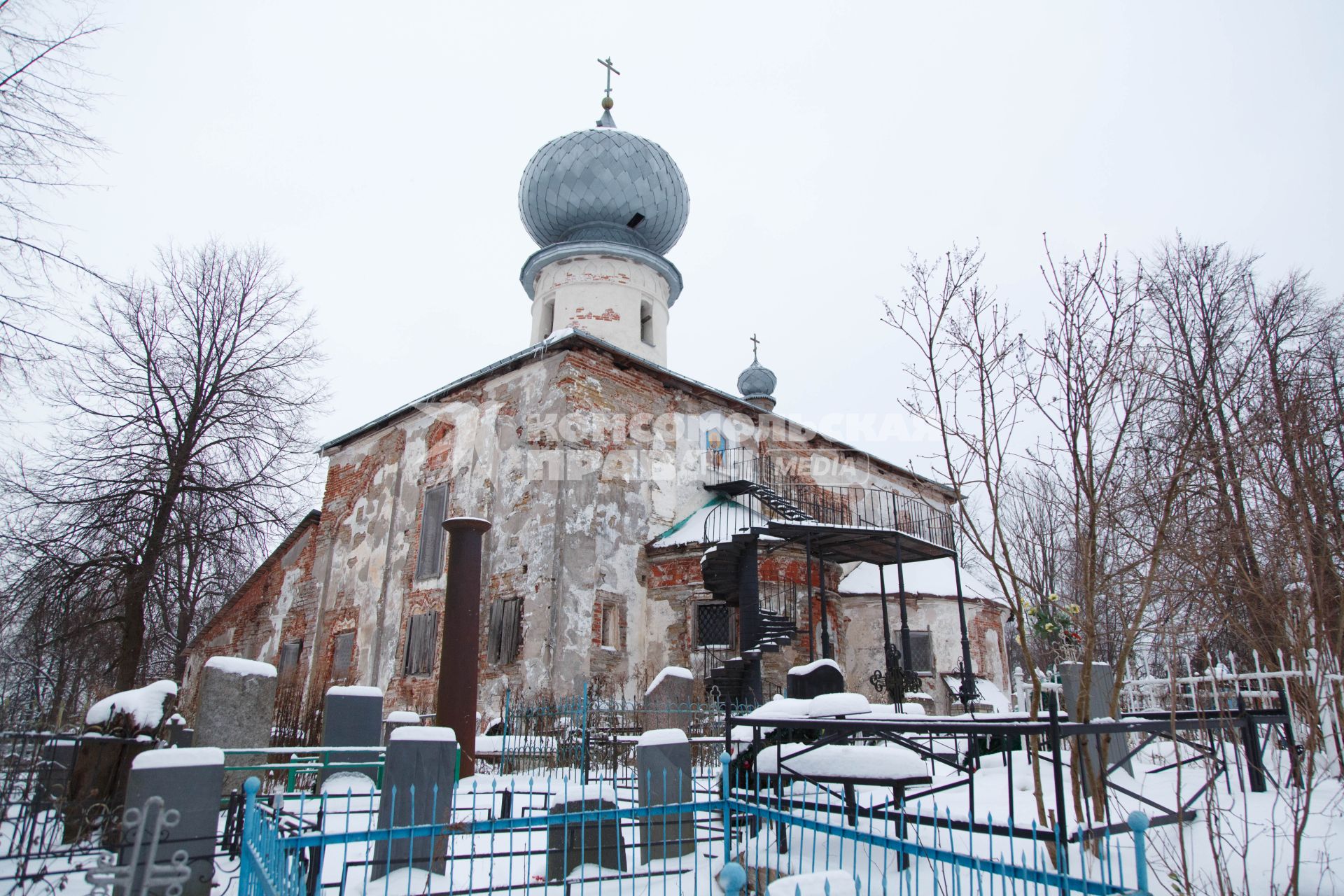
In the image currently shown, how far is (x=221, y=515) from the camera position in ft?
47.0

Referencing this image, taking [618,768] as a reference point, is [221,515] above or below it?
above

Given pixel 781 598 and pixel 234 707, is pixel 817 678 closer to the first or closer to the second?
pixel 781 598

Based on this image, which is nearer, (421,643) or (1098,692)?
(1098,692)

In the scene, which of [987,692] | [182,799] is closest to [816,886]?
[182,799]

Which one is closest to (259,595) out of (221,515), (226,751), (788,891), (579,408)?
(221,515)

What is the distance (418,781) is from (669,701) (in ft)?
16.0

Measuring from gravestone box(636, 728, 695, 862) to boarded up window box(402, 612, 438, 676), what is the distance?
37.1 ft

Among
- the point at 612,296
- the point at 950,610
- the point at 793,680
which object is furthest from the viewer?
the point at 612,296

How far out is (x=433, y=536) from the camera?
18.6 metres

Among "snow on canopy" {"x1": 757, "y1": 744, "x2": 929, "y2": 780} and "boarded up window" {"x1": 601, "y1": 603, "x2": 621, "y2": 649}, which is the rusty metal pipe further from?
"boarded up window" {"x1": 601, "y1": 603, "x2": 621, "y2": 649}

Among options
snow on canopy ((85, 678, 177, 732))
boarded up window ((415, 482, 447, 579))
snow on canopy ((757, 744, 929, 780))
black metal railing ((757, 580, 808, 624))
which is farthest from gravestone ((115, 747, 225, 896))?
boarded up window ((415, 482, 447, 579))

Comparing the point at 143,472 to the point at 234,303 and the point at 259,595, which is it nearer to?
the point at 234,303

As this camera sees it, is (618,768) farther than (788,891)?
Yes

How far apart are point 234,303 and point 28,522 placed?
5.24 m
